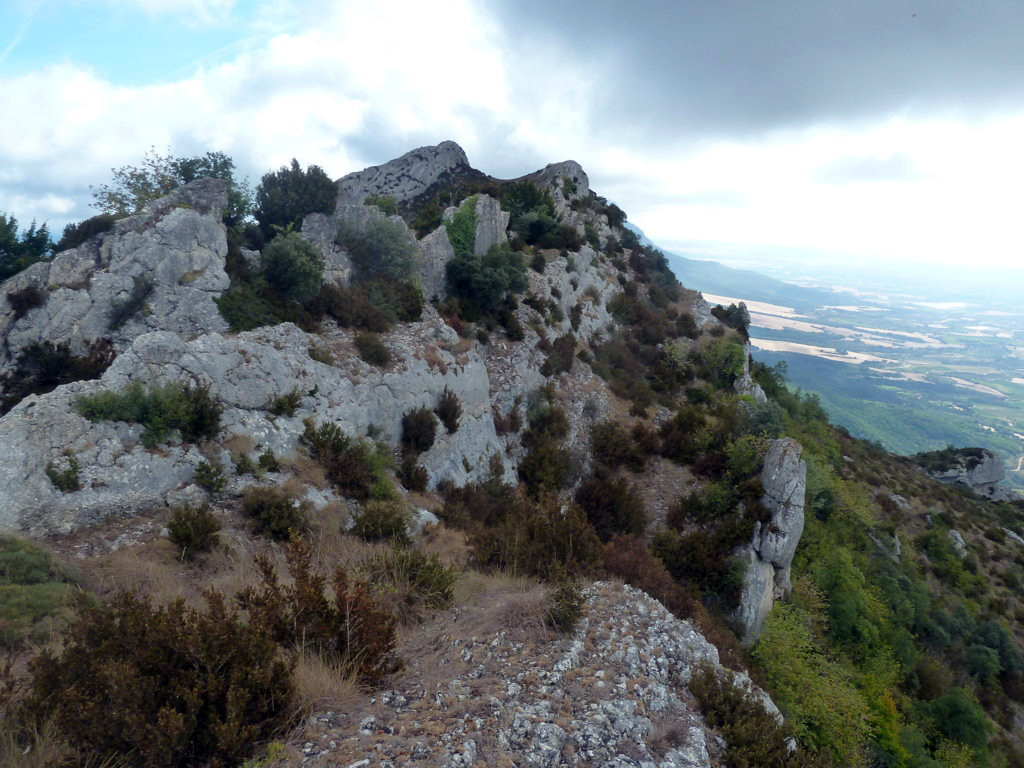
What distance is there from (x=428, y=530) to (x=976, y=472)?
57.6 metres

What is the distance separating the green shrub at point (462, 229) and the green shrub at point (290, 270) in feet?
27.2

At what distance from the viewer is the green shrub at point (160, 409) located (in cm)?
915

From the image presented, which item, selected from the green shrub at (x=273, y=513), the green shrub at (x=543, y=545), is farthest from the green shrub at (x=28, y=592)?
the green shrub at (x=543, y=545)

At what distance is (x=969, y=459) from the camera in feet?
151

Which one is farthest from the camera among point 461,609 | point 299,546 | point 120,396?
point 120,396

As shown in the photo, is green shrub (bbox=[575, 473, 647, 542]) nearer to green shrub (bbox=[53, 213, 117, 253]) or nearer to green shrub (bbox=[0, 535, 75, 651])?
green shrub (bbox=[0, 535, 75, 651])

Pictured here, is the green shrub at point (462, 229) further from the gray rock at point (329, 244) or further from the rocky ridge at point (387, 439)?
the gray rock at point (329, 244)

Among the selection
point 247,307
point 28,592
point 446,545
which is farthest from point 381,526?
point 247,307

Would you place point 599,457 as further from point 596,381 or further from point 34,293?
point 34,293

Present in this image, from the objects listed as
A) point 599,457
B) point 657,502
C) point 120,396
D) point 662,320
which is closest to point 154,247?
point 120,396

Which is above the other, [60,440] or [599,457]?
[60,440]

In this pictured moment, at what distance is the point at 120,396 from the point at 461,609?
26.5 feet

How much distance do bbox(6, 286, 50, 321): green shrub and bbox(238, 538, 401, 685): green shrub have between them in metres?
12.7

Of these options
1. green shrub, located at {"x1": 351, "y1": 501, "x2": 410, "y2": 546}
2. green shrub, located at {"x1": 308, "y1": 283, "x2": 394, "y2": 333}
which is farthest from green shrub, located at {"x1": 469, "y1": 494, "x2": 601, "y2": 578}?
green shrub, located at {"x1": 308, "y1": 283, "x2": 394, "y2": 333}
